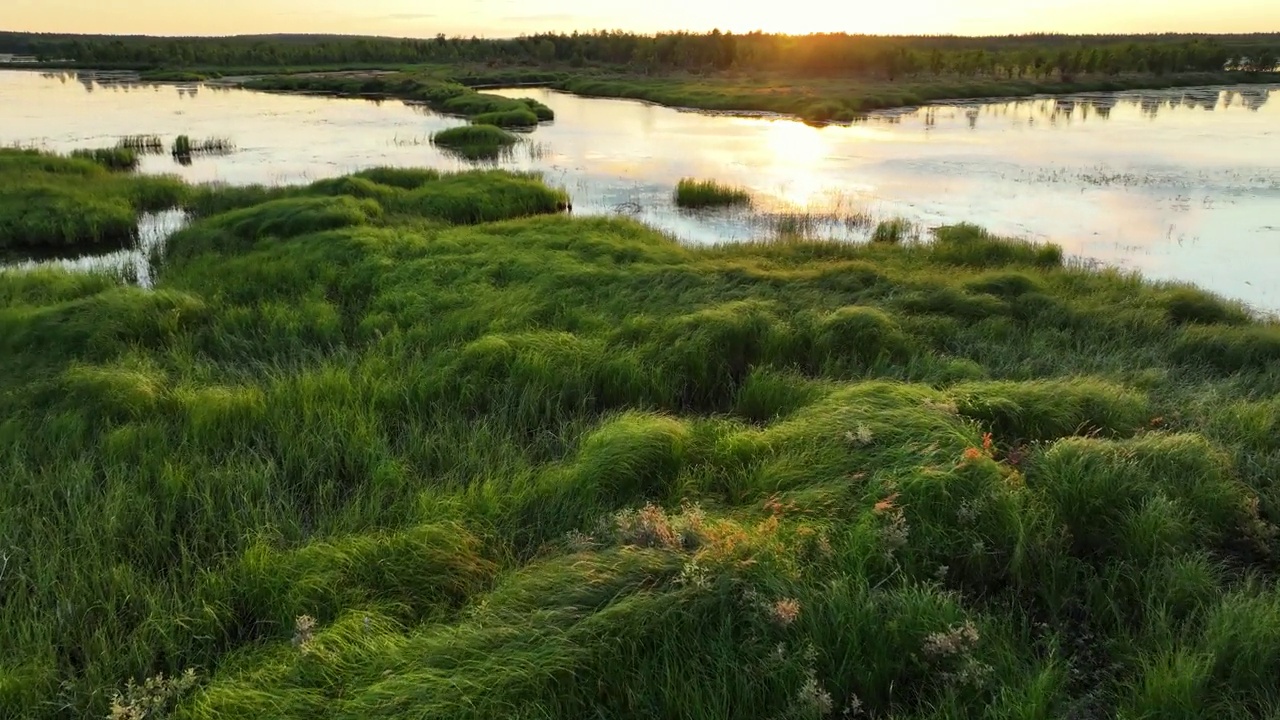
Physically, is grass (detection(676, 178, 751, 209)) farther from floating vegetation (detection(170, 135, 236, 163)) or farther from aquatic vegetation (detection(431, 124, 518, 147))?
floating vegetation (detection(170, 135, 236, 163))

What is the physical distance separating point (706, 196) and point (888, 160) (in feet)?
30.9

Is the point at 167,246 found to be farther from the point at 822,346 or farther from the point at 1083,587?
the point at 1083,587

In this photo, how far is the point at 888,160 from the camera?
25.2m

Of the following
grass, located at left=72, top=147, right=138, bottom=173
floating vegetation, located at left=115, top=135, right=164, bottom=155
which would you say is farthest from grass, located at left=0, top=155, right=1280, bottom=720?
floating vegetation, located at left=115, top=135, right=164, bottom=155

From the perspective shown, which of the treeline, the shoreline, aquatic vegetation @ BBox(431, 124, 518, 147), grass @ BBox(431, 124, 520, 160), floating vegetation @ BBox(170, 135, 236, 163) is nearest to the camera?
floating vegetation @ BBox(170, 135, 236, 163)

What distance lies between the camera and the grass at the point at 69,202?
611 inches

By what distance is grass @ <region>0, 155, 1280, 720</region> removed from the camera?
3.72 metres

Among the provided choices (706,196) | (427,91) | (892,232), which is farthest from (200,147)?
(427,91)

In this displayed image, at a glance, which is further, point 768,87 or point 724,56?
point 724,56

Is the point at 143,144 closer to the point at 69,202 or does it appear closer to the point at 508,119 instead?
the point at 69,202

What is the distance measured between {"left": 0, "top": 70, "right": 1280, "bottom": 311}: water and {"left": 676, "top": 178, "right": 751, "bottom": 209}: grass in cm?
57

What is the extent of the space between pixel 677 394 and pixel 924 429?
3.02 m

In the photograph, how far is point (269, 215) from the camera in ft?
50.5

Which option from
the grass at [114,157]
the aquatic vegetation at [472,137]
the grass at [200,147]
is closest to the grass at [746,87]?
the aquatic vegetation at [472,137]
